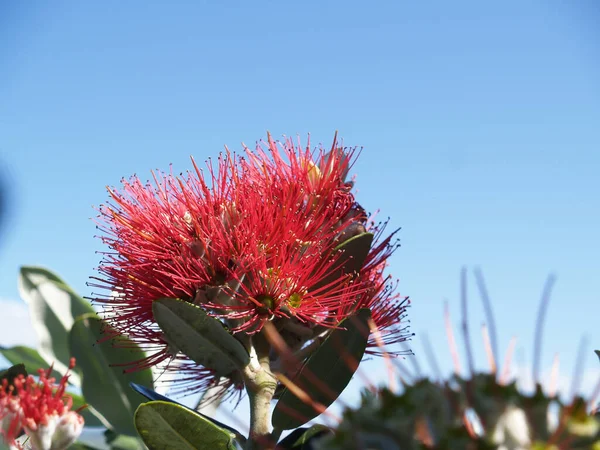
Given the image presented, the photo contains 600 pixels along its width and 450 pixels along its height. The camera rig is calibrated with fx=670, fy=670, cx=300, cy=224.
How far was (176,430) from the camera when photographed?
3.78 feet

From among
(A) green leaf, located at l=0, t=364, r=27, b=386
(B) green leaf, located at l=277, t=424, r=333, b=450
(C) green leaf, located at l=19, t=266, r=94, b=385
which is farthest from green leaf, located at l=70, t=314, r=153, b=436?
(B) green leaf, located at l=277, t=424, r=333, b=450

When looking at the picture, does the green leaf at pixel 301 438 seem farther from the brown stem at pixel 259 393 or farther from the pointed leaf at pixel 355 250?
the pointed leaf at pixel 355 250

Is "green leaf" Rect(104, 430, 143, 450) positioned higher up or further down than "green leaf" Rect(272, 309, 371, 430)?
further down

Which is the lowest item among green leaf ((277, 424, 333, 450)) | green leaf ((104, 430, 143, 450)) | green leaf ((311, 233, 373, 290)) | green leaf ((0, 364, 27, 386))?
green leaf ((104, 430, 143, 450))

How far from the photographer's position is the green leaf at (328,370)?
117 centimetres

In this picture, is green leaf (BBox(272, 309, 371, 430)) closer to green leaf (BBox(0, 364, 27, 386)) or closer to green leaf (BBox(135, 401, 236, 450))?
green leaf (BBox(135, 401, 236, 450))

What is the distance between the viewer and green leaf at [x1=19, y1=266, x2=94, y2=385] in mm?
2229

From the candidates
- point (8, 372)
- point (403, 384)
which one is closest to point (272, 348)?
point (8, 372)

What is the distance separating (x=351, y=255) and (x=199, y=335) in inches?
13.5

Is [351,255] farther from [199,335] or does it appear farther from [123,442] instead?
[123,442]

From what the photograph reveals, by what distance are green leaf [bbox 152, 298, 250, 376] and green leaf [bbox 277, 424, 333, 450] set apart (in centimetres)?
16

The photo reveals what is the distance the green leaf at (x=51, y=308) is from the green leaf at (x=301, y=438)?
120 cm

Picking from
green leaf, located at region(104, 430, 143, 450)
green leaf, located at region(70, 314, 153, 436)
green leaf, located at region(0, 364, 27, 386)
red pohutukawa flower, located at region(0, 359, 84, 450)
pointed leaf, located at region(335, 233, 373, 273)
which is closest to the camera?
red pohutukawa flower, located at region(0, 359, 84, 450)

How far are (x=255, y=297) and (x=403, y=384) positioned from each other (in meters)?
0.65
